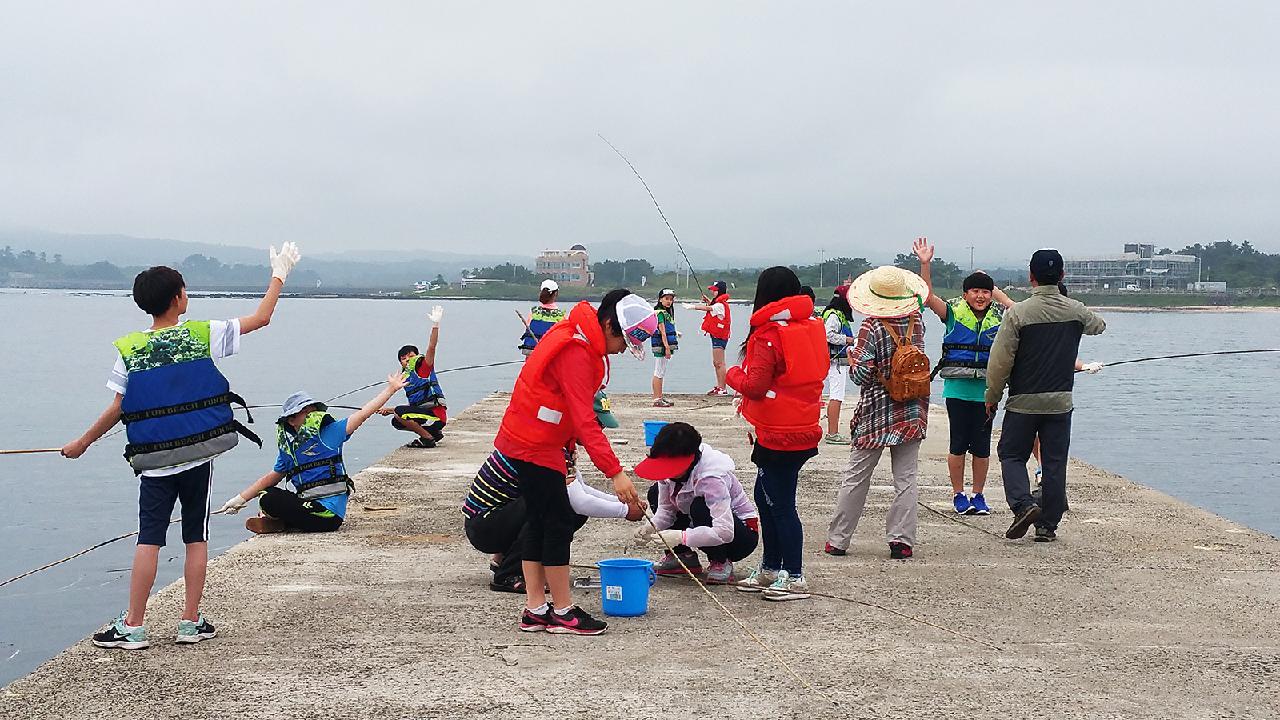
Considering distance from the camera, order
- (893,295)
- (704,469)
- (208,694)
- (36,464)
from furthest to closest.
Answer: (36,464), (893,295), (704,469), (208,694)

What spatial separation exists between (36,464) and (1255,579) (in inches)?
646

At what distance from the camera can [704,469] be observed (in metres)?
6.78

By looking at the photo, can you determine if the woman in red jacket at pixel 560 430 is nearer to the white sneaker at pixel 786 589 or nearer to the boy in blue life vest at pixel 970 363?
the white sneaker at pixel 786 589

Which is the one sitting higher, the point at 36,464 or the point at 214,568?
the point at 214,568

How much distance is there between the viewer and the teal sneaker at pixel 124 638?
18.5 feet

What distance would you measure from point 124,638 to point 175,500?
705 millimetres

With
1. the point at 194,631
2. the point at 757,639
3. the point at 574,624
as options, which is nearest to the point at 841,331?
the point at 757,639

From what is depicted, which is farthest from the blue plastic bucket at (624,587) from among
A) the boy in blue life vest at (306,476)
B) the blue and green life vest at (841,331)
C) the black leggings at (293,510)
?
the blue and green life vest at (841,331)

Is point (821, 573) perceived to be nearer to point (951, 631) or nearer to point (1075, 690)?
point (951, 631)

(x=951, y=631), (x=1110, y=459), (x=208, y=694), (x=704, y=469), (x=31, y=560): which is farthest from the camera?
(x=1110, y=459)

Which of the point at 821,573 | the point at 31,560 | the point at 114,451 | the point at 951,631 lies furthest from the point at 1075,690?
the point at 114,451

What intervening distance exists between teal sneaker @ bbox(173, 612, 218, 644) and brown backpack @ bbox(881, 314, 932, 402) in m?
4.16

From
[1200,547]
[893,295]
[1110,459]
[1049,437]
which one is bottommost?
[1110,459]

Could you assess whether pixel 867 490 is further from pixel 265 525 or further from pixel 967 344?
pixel 265 525
